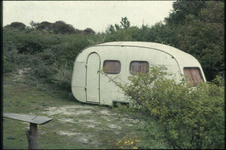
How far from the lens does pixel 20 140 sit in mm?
5562

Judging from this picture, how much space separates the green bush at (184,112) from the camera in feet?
12.8

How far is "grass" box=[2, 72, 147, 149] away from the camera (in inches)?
218

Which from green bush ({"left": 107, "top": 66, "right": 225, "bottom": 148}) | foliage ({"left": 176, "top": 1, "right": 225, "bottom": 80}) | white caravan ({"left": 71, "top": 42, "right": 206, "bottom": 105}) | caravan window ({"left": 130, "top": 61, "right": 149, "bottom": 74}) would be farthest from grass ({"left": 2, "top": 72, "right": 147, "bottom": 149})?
foliage ({"left": 176, "top": 1, "right": 225, "bottom": 80})

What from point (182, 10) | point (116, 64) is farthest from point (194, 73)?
point (182, 10)

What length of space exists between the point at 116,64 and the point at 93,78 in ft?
3.63

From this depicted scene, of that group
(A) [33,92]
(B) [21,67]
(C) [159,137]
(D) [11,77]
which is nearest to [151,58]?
(C) [159,137]

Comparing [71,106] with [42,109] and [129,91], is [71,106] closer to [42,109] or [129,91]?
[42,109]

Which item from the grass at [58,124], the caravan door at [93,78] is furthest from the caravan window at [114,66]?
the grass at [58,124]

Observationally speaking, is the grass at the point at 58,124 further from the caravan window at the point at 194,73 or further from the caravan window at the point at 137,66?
the caravan window at the point at 194,73

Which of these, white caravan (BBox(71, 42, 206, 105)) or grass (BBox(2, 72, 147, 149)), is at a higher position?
white caravan (BBox(71, 42, 206, 105))

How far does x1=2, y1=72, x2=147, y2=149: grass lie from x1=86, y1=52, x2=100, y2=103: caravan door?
15.8 inches

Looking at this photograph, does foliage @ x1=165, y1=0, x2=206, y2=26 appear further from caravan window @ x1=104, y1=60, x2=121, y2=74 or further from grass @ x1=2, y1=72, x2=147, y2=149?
grass @ x1=2, y1=72, x2=147, y2=149

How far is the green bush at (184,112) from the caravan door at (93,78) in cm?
507

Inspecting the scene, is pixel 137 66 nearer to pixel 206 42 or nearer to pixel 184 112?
pixel 184 112
